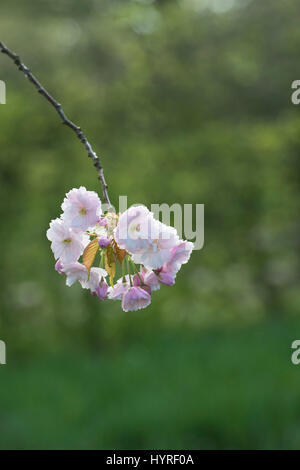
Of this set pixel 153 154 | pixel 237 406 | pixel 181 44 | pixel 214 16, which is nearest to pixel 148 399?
pixel 237 406

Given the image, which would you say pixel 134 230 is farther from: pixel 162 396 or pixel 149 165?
pixel 149 165

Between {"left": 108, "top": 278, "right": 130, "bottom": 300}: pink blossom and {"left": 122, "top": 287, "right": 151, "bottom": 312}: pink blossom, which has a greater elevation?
{"left": 108, "top": 278, "right": 130, "bottom": 300}: pink blossom

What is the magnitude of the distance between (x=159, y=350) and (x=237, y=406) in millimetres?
2118

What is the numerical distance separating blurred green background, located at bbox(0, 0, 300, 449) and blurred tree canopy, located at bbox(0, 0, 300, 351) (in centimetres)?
2

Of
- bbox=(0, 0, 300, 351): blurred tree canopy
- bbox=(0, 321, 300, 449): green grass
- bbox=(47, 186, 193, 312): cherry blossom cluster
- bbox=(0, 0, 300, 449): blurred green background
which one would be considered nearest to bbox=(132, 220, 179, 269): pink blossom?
bbox=(47, 186, 193, 312): cherry blossom cluster

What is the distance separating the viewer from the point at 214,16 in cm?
732

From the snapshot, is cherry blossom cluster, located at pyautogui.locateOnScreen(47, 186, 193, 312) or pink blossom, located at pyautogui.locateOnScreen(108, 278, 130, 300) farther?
pink blossom, located at pyautogui.locateOnScreen(108, 278, 130, 300)

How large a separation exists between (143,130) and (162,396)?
3.43 m

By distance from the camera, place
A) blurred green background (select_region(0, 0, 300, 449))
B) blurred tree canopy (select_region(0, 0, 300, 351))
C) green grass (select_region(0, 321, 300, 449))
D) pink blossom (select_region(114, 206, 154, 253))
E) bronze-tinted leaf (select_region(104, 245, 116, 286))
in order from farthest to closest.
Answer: blurred tree canopy (select_region(0, 0, 300, 351)), blurred green background (select_region(0, 0, 300, 449)), green grass (select_region(0, 321, 300, 449)), bronze-tinted leaf (select_region(104, 245, 116, 286)), pink blossom (select_region(114, 206, 154, 253))

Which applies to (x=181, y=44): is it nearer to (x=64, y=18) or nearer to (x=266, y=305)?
(x=64, y=18)

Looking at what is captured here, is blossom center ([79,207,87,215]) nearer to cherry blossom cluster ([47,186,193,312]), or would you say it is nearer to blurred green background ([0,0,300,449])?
cherry blossom cluster ([47,186,193,312])

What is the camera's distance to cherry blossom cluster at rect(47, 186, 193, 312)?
121cm

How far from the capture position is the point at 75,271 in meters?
1.35

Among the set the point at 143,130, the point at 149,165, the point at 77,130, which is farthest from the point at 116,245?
the point at 143,130
